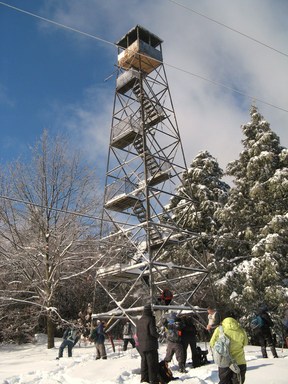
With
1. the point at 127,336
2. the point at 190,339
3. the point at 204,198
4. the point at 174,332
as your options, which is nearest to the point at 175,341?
the point at 174,332

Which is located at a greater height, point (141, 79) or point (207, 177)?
point (141, 79)

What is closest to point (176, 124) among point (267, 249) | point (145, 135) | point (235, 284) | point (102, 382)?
point (145, 135)

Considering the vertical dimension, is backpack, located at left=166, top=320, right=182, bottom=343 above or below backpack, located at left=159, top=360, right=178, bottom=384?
above

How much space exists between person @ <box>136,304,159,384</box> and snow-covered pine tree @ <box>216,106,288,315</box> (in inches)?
460

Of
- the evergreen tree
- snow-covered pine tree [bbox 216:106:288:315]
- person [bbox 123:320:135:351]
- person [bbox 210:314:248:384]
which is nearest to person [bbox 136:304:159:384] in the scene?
person [bbox 210:314:248:384]

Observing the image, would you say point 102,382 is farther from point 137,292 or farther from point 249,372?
point 137,292

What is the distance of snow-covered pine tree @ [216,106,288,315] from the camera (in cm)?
1884

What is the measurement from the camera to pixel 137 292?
24.6m

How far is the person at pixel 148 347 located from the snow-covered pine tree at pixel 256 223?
11692 mm

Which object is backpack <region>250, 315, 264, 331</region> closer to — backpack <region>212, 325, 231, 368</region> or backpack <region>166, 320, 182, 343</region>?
backpack <region>166, 320, 182, 343</region>

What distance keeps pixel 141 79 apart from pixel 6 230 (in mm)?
10631

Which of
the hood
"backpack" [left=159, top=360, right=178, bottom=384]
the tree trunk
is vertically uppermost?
the tree trunk

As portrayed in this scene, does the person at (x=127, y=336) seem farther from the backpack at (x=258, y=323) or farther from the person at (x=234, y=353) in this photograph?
the person at (x=234, y=353)

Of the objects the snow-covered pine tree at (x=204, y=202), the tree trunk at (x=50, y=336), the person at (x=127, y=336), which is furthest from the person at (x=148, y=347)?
the snow-covered pine tree at (x=204, y=202)
